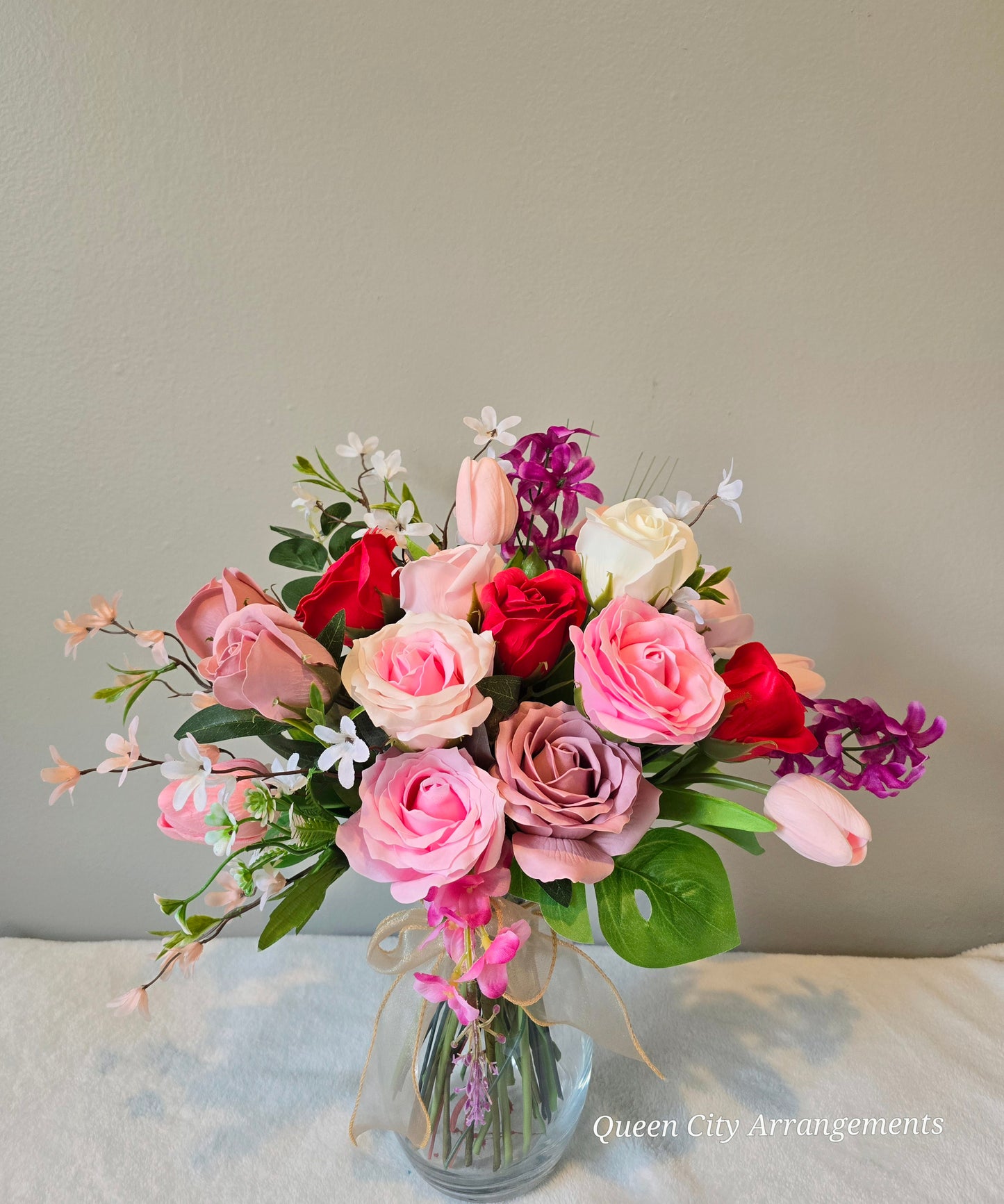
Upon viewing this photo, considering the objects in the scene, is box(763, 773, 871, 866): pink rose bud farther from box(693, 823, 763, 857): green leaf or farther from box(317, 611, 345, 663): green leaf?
box(317, 611, 345, 663): green leaf

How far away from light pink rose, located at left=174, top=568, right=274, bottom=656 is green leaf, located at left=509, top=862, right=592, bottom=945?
0.28 m

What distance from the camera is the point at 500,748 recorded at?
0.50 m

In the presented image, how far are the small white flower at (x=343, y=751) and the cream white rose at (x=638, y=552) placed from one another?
202 mm

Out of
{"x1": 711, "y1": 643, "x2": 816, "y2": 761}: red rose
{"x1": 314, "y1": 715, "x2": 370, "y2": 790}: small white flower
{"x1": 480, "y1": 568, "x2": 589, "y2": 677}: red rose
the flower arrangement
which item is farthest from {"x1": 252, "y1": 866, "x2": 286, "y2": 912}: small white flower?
{"x1": 711, "y1": 643, "x2": 816, "y2": 761}: red rose

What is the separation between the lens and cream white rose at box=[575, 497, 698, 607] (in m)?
0.52

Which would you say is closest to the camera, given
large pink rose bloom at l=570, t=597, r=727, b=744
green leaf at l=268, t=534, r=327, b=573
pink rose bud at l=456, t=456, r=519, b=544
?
large pink rose bloom at l=570, t=597, r=727, b=744

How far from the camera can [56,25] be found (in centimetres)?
70

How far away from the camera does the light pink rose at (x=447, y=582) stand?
1.68 feet

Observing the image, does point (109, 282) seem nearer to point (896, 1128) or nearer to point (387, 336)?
point (387, 336)

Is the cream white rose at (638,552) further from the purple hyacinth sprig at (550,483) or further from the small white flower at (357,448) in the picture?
the small white flower at (357,448)

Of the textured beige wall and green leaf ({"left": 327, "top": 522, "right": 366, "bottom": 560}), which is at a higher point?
the textured beige wall

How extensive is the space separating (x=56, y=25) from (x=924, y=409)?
3.04ft

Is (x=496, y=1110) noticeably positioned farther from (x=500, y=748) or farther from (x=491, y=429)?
(x=491, y=429)

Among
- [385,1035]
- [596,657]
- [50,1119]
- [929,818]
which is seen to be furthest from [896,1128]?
[50,1119]
